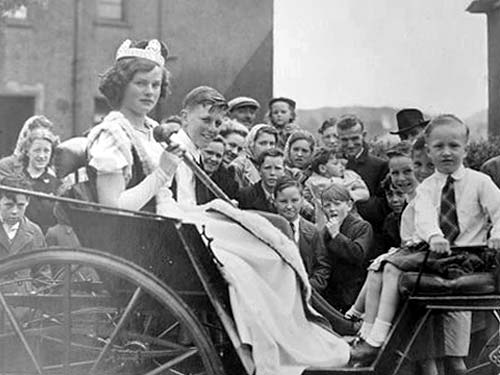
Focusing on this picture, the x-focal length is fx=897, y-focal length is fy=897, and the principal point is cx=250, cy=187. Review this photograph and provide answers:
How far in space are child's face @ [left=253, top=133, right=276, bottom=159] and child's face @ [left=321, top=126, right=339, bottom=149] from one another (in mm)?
193

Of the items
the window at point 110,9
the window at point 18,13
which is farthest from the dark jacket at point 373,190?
the window at point 18,13

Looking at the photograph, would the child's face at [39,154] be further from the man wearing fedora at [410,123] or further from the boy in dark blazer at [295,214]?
the man wearing fedora at [410,123]

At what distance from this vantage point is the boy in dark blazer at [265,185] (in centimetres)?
313

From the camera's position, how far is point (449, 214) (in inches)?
119

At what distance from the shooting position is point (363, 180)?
3363 mm

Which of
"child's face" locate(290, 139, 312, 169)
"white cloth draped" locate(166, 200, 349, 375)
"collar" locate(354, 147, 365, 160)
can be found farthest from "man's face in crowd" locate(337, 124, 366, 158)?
"white cloth draped" locate(166, 200, 349, 375)

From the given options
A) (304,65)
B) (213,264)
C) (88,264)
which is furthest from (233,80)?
(88,264)

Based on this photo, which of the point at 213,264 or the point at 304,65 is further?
the point at 304,65

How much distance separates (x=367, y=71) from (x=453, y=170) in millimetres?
479

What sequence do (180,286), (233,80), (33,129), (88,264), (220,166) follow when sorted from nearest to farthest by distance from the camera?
1. (88,264)
2. (180,286)
3. (33,129)
4. (233,80)
5. (220,166)

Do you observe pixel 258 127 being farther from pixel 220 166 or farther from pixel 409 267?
pixel 409 267

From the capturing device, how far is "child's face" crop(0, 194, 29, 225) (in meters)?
3.10

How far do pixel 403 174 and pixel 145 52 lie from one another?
1.06m

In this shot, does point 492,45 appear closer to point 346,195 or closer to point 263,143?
point 346,195
